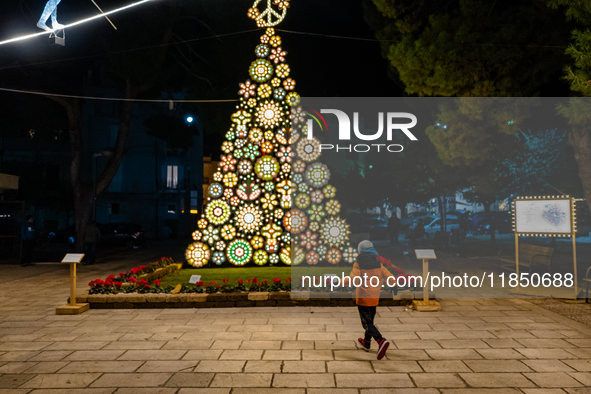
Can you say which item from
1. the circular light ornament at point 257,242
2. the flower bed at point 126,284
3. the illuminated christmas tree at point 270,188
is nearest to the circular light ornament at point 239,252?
the illuminated christmas tree at point 270,188

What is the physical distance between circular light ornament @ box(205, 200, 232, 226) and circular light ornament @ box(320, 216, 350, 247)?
286cm

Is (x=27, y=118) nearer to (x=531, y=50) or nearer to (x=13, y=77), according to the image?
(x=13, y=77)

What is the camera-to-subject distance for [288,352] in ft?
17.7

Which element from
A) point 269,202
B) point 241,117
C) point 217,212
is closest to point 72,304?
point 217,212

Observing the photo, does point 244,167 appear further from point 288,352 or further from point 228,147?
point 288,352

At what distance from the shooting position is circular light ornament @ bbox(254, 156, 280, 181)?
11734 mm

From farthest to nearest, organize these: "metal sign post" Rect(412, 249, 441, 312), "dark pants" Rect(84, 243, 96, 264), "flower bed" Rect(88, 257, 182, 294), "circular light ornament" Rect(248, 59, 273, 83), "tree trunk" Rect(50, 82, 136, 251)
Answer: "tree trunk" Rect(50, 82, 136, 251)
"dark pants" Rect(84, 243, 96, 264)
"circular light ornament" Rect(248, 59, 273, 83)
"flower bed" Rect(88, 257, 182, 294)
"metal sign post" Rect(412, 249, 441, 312)

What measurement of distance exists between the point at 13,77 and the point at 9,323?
1336 cm

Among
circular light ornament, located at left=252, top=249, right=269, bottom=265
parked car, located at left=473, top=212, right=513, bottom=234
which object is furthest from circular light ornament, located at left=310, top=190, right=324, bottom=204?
parked car, located at left=473, top=212, right=513, bottom=234

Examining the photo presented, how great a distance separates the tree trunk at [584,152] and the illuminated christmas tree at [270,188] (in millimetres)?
6544

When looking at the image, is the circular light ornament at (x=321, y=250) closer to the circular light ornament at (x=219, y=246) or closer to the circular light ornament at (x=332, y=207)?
the circular light ornament at (x=332, y=207)

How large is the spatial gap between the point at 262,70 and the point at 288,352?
29.3ft

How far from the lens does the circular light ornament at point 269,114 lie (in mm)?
11875

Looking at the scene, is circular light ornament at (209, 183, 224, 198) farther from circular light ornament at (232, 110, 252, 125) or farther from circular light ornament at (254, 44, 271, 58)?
circular light ornament at (254, 44, 271, 58)
